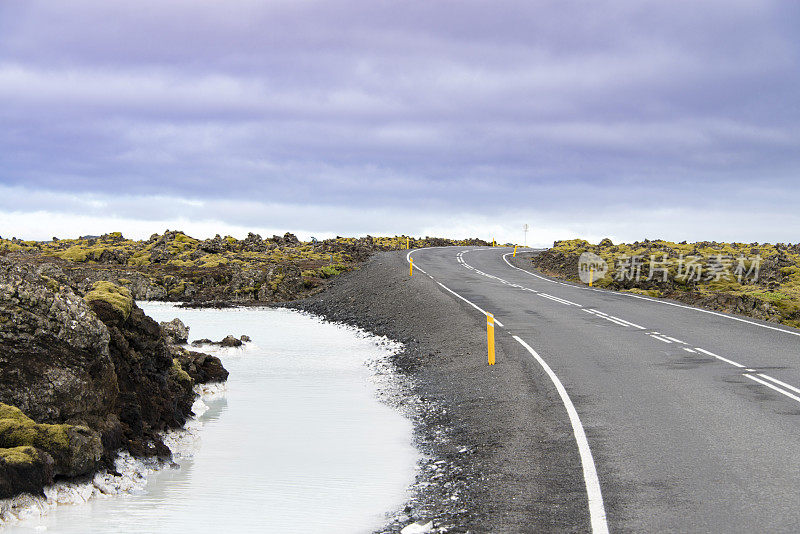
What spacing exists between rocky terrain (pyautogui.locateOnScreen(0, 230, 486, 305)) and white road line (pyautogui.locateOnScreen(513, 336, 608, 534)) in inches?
1195

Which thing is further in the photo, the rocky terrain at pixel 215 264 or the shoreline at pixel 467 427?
the rocky terrain at pixel 215 264

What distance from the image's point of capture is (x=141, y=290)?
48156 millimetres

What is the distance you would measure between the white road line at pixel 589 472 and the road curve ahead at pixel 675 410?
0.01m

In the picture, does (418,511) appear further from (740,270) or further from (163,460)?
(740,270)

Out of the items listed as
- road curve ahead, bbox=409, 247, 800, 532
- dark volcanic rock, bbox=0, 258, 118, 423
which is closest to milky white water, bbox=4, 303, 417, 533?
dark volcanic rock, bbox=0, 258, 118, 423

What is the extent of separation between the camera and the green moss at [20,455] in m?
8.10

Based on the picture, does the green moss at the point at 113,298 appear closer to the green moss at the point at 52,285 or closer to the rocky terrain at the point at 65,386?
the rocky terrain at the point at 65,386

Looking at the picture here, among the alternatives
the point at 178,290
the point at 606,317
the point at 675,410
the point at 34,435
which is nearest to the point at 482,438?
the point at 675,410

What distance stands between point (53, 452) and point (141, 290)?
41.8 meters

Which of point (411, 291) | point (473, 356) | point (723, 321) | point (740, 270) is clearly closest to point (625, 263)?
point (740, 270)

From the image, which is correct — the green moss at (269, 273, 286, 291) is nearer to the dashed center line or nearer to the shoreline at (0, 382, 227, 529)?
the dashed center line

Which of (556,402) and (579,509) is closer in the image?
(579,509)

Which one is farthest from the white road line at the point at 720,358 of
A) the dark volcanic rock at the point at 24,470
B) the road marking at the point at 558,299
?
the dark volcanic rock at the point at 24,470

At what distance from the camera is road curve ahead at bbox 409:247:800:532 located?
725 centimetres
